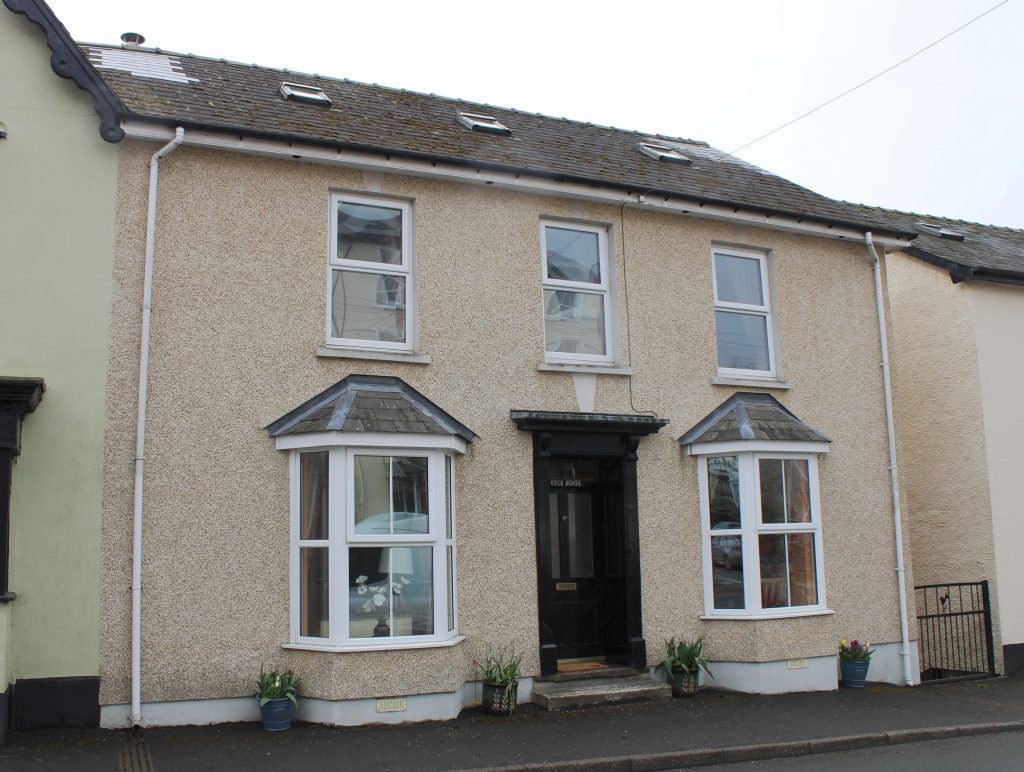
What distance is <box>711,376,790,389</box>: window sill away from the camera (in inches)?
453

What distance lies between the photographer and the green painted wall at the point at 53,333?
8305 mm

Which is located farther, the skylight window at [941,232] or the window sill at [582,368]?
the skylight window at [941,232]

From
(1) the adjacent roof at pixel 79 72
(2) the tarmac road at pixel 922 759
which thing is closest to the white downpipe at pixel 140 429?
(1) the adjacent roof at pixel 79 72

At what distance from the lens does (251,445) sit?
30.1 feet

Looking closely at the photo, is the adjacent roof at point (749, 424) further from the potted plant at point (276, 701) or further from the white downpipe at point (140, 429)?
the white downpipe at point (140, 429)

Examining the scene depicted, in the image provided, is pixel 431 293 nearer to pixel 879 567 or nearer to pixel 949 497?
pixel 879 567

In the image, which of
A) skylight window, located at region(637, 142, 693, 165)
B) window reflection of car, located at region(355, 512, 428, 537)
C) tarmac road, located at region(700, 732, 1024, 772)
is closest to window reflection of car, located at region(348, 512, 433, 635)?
window reflection of car, located at region(355, 512, 428, 537)

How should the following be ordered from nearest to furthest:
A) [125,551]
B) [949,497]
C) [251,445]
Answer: [125,551] → [251,445] → [949,497]

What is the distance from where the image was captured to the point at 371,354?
32.0 feet

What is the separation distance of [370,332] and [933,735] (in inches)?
262

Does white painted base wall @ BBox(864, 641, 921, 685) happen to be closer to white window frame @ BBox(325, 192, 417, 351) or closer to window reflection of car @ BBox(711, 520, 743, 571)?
window reflection of car @ BBox(711, 520, 743, 571)

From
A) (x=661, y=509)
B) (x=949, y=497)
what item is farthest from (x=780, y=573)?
(x=949, y=497)

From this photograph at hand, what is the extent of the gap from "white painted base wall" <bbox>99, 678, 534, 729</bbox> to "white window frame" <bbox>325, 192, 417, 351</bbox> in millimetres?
3440

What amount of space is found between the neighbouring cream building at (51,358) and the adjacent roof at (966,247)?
10.2 m
